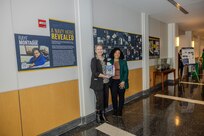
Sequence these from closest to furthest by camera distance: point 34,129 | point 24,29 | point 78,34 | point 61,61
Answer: point 24,29, point 34,129, point 61,61, point 78,34

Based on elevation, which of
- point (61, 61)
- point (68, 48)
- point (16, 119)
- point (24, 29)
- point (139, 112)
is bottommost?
point (139, 112)

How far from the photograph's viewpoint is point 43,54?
2539mm

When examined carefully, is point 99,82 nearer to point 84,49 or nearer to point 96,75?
point 96,75

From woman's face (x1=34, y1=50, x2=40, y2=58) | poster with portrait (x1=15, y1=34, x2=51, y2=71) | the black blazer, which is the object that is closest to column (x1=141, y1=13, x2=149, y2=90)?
the black blazer

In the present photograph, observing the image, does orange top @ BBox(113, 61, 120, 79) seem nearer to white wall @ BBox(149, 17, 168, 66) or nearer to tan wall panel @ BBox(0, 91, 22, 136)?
tan wall panel @ BBox(0, 91, 22, 136)

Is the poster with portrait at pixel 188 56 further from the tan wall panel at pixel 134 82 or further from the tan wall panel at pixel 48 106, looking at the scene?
the tan wall panel at pixel 48 106

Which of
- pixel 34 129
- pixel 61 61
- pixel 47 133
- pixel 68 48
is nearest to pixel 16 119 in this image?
pixel 34 129

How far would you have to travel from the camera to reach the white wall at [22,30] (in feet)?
6.89

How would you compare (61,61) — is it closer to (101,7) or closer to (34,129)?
(34,129)

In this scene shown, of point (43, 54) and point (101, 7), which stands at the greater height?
point (101, 7)

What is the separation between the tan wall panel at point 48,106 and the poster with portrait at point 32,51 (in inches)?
14.8

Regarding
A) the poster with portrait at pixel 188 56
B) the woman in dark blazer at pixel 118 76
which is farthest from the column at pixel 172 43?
the woman in dark blazer at pixel 118 76

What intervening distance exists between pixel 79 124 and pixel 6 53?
1879 millimetres

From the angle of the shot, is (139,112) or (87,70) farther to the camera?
(139,112)
